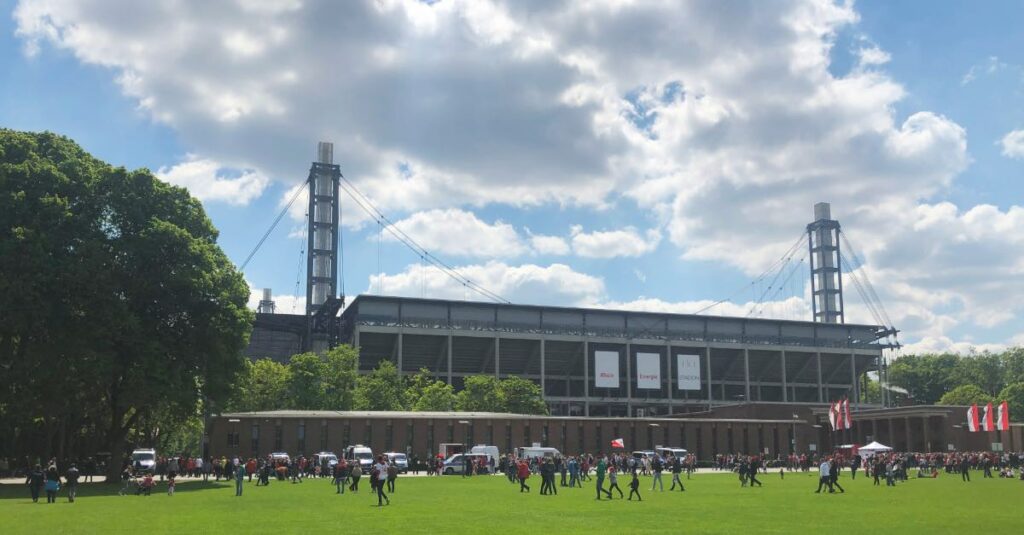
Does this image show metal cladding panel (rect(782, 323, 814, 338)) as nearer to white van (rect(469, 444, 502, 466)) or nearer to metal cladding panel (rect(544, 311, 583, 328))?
metal cladding panel (rect(544, 311, 583, 328))

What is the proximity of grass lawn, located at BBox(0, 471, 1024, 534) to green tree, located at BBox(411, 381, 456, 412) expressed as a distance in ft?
166

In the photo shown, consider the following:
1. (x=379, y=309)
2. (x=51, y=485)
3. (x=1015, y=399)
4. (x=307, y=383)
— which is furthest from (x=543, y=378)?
(x=51, y=485)

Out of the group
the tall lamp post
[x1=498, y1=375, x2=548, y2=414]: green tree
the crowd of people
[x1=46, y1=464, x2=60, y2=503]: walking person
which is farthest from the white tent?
[x1=46, y1=464, x2=60, y2=503]: walking person

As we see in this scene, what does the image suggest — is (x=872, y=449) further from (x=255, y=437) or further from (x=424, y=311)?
(x=424, y=311)

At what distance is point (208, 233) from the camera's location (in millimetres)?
52469

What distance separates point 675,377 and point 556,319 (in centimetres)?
2173

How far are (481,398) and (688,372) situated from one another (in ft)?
144

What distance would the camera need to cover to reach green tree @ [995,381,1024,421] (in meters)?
123

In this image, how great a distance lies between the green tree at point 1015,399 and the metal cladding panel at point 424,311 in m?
78.1

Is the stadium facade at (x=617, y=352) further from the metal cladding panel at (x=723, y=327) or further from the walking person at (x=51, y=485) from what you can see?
the walking person at (x=51, y=485)

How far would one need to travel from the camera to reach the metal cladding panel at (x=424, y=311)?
12150 centimetres

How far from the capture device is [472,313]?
12469 centimetres

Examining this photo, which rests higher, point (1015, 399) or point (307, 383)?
point (307, 383)

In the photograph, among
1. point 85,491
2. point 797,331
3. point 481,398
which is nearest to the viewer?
point 85,491
